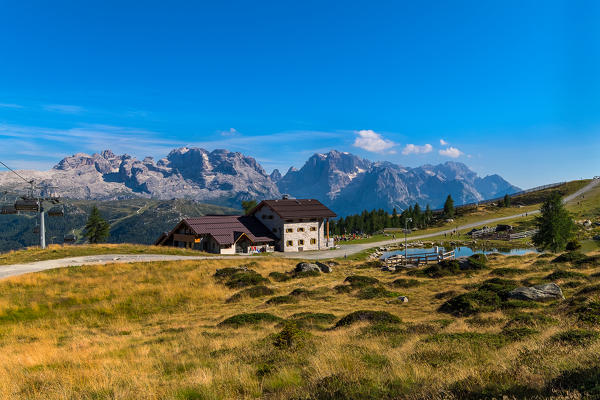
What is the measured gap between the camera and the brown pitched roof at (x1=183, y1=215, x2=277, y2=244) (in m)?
62.0

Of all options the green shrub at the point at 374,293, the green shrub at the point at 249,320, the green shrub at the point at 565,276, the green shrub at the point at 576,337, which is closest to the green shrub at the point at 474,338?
the green shrub at the point at 576,337

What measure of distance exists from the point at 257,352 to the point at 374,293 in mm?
16914

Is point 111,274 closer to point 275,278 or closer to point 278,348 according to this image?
point 275,278

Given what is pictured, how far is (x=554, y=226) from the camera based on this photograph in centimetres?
4741

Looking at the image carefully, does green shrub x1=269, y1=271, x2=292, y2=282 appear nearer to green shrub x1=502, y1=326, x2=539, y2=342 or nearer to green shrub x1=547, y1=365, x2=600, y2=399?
green shrub x1=502, y1=326, x2=539, y2=342

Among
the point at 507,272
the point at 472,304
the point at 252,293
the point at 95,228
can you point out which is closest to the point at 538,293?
the point at 472,304

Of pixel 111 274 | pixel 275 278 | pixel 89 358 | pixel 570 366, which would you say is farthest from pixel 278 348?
pixel 111 274

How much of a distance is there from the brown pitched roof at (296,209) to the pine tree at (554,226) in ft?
112

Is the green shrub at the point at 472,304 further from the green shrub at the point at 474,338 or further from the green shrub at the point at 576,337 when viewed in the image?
the green shrub at the point at 576,337

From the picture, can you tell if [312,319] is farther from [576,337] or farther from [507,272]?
[507,272]

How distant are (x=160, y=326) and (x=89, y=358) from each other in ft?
27.1

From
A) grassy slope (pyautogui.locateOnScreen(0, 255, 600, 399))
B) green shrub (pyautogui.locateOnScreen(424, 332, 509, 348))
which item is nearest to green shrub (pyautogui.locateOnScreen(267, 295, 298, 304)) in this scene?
grassy slope (pyautogui.locateOnScreen(0, 255, 600, 399))

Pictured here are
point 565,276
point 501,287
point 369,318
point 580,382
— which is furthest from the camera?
point 565,276

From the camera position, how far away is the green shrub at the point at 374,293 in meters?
25.9
